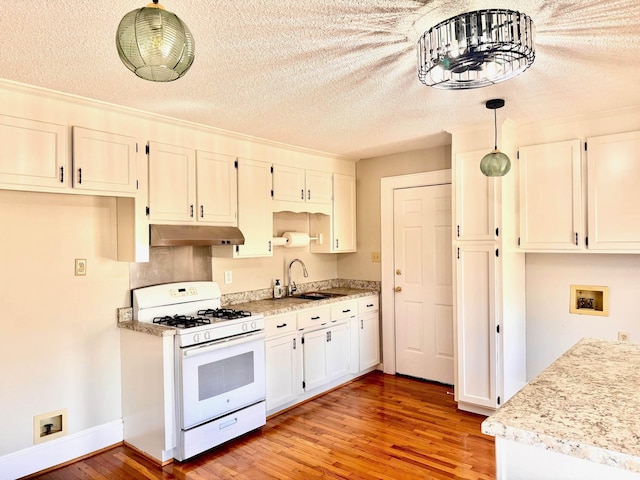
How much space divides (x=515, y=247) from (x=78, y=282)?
3327mm

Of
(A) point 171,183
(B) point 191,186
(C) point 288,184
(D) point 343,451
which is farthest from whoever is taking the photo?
(C) point 288,184

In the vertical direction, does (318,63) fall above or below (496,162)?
above

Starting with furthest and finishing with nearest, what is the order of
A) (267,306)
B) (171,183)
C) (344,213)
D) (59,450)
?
1. (344,213)
2. (267,306)
3. (171,183)
4. (59,450)

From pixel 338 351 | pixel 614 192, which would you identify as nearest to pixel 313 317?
pixel 338 351

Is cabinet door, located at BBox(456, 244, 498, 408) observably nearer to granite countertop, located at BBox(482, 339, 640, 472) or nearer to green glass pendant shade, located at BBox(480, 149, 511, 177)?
green glass pendant shade, located at BBox(480, 149, 511, 177)

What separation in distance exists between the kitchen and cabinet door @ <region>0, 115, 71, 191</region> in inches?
3.0

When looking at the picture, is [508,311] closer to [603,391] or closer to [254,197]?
[603,391]

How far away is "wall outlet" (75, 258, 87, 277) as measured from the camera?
2953 mm

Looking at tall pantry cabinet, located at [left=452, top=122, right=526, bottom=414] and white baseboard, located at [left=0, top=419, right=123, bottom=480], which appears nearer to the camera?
white baseboard, located at [left=0, top=419, right=123, bottom=480]

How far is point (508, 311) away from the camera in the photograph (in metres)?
3.45

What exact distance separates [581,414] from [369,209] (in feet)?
12.0

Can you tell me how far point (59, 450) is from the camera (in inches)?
111

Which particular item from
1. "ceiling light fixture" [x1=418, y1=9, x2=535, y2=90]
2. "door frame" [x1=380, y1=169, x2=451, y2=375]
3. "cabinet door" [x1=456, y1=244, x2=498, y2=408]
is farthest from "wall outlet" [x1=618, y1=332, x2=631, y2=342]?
"ceiling light fixture" [x1=418, y1=9, x2=535, y2=90]

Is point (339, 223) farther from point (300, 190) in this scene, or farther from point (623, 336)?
point (623, 336)
